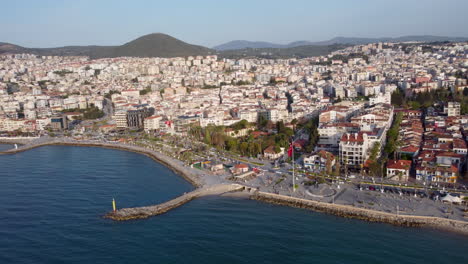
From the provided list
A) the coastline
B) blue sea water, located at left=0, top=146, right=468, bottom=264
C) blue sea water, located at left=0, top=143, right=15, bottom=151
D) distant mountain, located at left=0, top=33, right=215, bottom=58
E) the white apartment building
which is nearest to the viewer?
blue sea water, located at left=0, top=146, right=468, bottom=264

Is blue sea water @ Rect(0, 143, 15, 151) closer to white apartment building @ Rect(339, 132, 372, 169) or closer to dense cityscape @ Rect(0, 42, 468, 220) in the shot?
dense cityscape @ Rect(0, 42, 468, 220)

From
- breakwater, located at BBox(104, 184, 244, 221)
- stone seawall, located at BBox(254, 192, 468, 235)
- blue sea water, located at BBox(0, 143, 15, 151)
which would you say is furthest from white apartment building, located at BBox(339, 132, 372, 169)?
blue sea water, located at BBox(0, 143, 15, 151)

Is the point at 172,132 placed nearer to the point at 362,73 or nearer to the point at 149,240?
the point at 149,240

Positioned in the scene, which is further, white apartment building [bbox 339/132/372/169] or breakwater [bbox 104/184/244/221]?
white apartment building [bbox 339/132/372/169]

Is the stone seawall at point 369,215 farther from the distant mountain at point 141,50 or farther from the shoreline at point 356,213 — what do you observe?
the distant mountain at point 141,50

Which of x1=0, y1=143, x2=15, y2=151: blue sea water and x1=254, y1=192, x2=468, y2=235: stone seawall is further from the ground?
x1=254, y1=192, x2=468, y2=235: stone seawall

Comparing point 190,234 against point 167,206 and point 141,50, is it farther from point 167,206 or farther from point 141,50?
point 141,50

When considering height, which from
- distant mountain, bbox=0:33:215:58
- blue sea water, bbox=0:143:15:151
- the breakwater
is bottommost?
blue sea water, bbox=0:143:15:151
